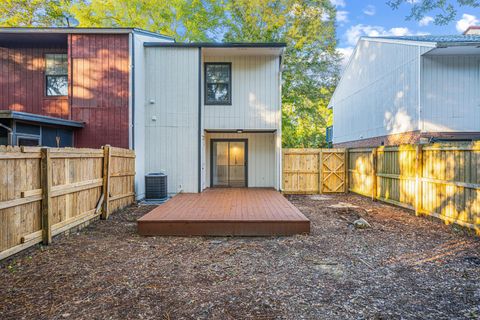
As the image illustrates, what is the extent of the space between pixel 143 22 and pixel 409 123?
16457 millimetres

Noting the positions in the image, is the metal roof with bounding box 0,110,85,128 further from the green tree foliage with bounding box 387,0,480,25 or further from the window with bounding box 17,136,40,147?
the green tree foliage with bounding box 387,0,480,25

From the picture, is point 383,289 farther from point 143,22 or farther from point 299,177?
point 143,22

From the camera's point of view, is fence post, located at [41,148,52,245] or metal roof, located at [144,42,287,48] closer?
fence post, located at [41,148,52,245]

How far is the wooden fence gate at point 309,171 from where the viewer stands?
1112 centimetres

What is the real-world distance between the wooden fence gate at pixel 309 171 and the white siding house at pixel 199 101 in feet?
2.42

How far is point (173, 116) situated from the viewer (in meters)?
9.53

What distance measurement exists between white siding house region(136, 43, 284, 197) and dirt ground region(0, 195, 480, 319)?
4191 millimetres

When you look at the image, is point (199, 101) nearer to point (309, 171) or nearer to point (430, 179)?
point (309, 171)

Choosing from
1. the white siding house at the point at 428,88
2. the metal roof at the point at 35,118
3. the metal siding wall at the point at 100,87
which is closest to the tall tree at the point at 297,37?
the white siding house at the point at 428,88

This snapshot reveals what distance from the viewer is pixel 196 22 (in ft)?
58.7

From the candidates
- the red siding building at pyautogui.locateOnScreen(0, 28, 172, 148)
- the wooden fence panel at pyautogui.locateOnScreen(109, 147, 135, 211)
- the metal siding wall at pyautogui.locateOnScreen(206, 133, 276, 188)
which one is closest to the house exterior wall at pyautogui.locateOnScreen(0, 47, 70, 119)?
the red siding building at pyautogui.locateOnScreen(0, 28, 172, 148)

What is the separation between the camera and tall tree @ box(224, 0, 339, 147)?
54.4ft

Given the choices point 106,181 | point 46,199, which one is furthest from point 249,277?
point 106,181

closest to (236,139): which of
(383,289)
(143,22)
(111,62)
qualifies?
(111,62)
